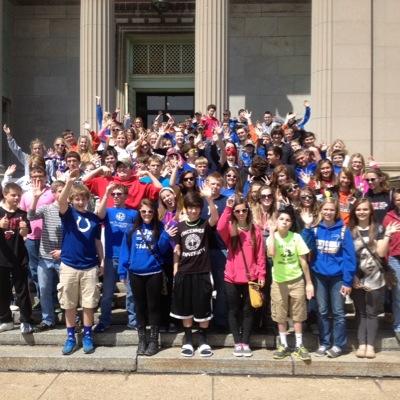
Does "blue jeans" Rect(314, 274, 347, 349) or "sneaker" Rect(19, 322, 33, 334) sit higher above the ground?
"blue jeans" Rect(314, 274, 347, 349)

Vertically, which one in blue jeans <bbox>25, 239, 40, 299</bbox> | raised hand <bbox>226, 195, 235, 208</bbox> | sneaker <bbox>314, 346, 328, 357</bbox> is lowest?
sneaker <bbox>314, 346, 328, 357</bbox>

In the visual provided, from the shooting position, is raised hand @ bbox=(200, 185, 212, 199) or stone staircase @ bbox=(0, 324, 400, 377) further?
raised hand @ bbox=(200, 185, 212, 199)

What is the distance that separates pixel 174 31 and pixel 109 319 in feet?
47.3

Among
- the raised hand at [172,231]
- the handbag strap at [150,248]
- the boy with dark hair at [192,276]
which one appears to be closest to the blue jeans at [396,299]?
the boy with dark hair at [192,276]

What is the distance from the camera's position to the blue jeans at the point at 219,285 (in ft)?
23.1

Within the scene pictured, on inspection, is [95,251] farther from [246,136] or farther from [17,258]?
[246,136]

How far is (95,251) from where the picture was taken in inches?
270

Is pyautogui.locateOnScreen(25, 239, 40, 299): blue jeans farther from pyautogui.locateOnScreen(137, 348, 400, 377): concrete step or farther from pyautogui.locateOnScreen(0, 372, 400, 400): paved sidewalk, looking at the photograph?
pyautogui.locateOnScreen(137, 348, 400, 377): concrete step

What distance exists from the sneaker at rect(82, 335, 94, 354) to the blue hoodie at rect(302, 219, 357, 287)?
2745mm

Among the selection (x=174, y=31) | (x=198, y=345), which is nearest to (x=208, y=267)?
(x=198, y=345)

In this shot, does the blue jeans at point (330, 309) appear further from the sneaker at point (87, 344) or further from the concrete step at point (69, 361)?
the sneaker at point (87, 344)

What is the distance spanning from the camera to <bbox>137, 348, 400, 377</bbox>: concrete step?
6371mm

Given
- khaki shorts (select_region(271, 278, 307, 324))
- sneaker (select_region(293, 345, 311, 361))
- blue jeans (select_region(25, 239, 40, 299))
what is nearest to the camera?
sneaker (select_region(293, 345, 311, 361))

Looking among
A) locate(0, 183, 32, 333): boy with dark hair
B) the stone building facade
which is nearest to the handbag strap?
locate(0, 183, 32, 333): boy with dark hair
